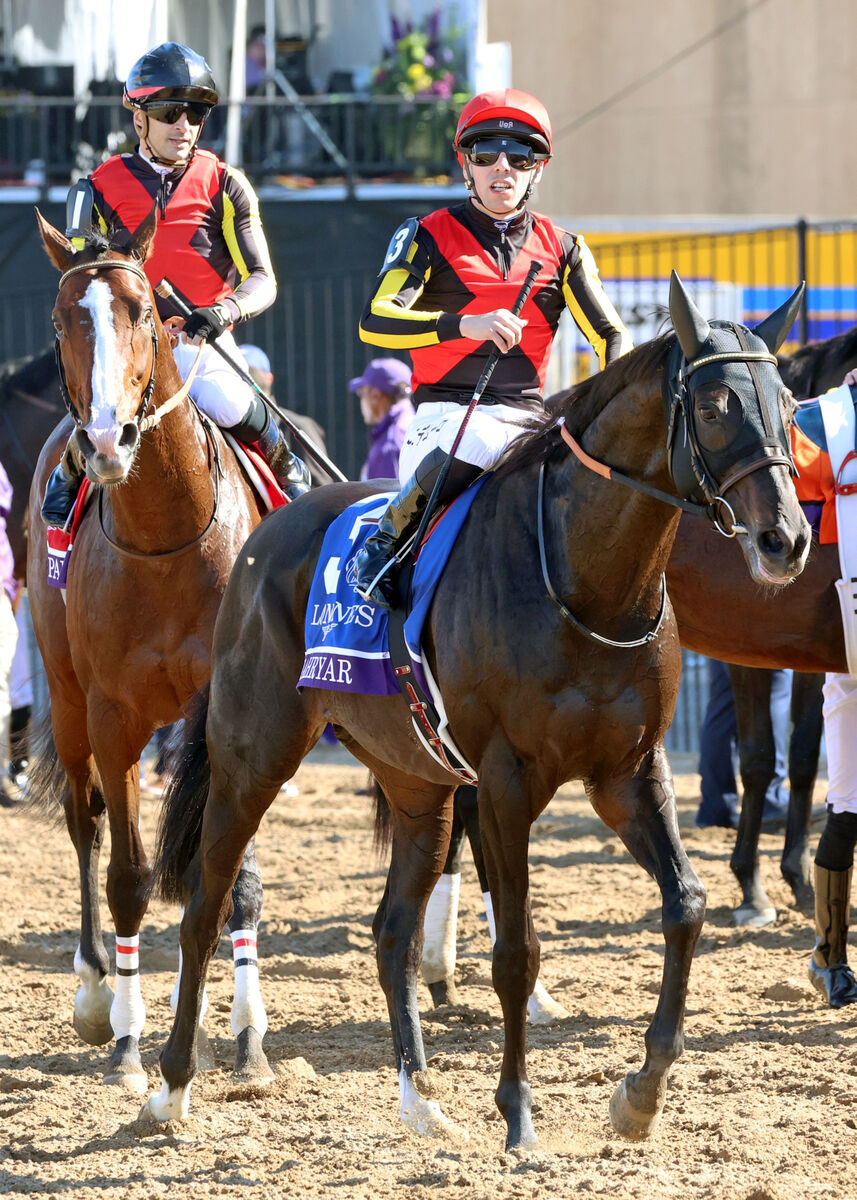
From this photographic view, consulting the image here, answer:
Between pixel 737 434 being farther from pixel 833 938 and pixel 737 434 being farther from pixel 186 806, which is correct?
pixel 833 938

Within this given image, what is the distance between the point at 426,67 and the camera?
47.4 feet

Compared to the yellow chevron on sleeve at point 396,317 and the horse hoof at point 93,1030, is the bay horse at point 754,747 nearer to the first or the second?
the horse hoof at point 93,1030

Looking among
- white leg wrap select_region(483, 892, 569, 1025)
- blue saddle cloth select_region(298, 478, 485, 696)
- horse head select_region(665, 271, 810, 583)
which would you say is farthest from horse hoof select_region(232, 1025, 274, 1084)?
horse head select_region(665, 271, 810, 583)

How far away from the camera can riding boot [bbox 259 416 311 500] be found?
18.7ft

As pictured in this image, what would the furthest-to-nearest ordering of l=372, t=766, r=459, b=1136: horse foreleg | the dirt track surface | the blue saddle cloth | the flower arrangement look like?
the flower arrangement
l=372, t=766, r=459, b=1136: horse foreleg
the blue saddle cloth
the dirt track surface

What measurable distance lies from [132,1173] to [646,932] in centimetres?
303

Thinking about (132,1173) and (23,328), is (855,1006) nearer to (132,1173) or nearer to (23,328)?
(132,1173)

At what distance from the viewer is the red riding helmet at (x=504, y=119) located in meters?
4.42

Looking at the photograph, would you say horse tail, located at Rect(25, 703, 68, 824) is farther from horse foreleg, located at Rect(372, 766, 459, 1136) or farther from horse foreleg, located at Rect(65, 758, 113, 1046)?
horse foreleg, located at Rect(372, 766, 459, 1136)

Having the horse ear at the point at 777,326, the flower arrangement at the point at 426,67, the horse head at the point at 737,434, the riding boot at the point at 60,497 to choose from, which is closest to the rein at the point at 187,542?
the riding boot at the point at 60,497

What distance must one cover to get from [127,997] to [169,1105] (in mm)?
702

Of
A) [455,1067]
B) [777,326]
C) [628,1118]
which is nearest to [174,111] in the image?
[777,326]

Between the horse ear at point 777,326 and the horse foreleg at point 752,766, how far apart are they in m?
3.24

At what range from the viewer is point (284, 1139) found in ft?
14.1
